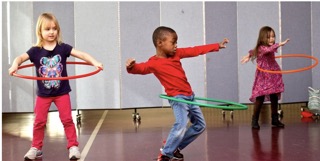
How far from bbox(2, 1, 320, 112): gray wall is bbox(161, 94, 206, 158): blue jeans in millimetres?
3421

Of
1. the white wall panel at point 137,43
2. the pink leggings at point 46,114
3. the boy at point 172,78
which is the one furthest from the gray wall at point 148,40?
the boy at point 172,78

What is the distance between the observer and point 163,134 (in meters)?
5.68

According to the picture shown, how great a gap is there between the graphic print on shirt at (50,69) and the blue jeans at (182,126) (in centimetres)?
100

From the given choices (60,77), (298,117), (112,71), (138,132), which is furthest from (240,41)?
(60,77)

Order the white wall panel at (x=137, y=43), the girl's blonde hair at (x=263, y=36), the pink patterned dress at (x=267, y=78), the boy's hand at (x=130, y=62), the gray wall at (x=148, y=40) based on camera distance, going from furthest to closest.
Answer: the white wall panel at (x=137, y=43) < the gray wall at (x=148, y=40) < the pink patterned dress at (x=267, y=78) < the girl's blonde hair at (x=263, y=36) < the boy's hand at (x=130, y=62)

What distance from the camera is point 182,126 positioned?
388 centimetres

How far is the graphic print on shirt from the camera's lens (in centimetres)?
423

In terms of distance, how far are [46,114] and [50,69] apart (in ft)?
1.30

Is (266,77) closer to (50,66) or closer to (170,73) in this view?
(170,73)

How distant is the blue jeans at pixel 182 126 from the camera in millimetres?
3883

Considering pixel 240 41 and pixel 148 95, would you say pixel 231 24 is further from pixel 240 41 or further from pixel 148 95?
pixel 148 95

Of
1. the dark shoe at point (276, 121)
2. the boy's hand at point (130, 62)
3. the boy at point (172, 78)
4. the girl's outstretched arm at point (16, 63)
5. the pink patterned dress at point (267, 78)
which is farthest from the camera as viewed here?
the dark shoe at point (276, 121)

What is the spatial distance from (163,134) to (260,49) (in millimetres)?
1479

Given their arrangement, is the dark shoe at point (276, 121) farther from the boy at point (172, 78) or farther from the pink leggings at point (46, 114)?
the pink leggings at point (46, 114)
